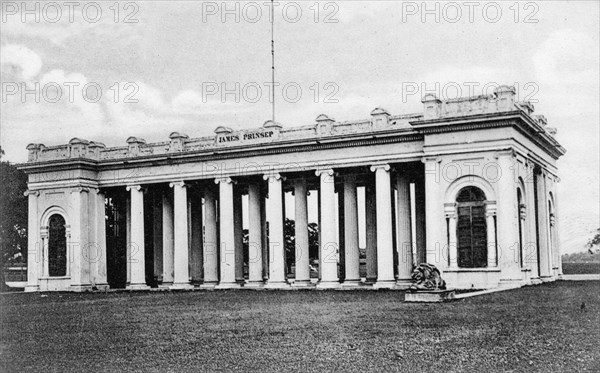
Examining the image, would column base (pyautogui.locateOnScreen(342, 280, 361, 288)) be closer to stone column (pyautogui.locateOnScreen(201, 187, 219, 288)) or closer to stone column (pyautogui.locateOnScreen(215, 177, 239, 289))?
stone column (pyautogui.locateOnScreen(215, 177, 239, 289))

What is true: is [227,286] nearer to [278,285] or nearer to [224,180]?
[278,285]

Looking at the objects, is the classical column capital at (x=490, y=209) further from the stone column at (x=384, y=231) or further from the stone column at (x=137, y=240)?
the stone column at (x=137, y=240)

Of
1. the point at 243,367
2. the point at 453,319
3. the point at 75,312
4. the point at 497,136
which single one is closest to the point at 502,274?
the point at 497,136

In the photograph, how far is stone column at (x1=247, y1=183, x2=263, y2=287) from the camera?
1893 inches

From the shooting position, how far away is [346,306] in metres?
28.6

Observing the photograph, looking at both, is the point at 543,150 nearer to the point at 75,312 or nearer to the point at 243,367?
the point at 75,312

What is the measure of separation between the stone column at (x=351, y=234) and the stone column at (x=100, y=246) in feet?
58.3

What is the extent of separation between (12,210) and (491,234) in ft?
133

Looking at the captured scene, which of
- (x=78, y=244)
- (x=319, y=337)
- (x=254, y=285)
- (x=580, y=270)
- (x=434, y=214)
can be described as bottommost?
(x=580, y=270)

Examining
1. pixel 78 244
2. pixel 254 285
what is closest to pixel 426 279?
pixel 254 285

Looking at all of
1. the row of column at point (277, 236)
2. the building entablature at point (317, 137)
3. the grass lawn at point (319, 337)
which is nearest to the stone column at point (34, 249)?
the building entablature at point (317, 137)

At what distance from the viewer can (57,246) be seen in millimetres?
51281

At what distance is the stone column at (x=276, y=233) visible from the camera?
46.0m

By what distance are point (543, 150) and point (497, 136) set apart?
10330 mm
